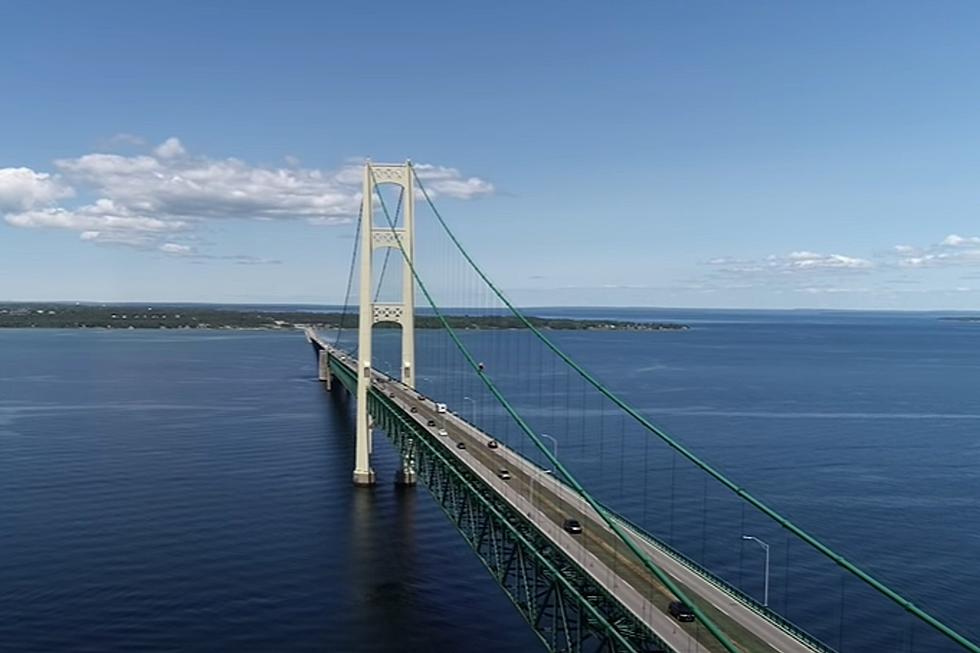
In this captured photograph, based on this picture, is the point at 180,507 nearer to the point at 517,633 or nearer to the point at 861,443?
the point at 517,633

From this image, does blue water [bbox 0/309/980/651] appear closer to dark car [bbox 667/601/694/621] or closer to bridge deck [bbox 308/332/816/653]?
bridge deck [bbox 308/332/816/653]

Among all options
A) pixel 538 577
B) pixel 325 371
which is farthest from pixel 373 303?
pixel 325 371

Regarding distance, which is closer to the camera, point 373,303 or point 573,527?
point 573,527

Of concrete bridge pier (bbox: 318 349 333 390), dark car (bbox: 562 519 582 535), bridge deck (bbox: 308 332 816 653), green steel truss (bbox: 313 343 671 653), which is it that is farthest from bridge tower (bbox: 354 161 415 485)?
concrete bridge pier (bbox: 318 349 333 390)

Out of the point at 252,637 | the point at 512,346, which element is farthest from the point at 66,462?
the point at 512,346

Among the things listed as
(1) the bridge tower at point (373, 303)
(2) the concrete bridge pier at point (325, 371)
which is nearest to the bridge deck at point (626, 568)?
(1) the bridge tower at point (373, 303)

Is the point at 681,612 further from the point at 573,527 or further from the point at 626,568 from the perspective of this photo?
the point at 573,527

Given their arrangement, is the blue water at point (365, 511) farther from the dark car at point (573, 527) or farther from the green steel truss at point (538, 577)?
the dark car at point (573, 527)
